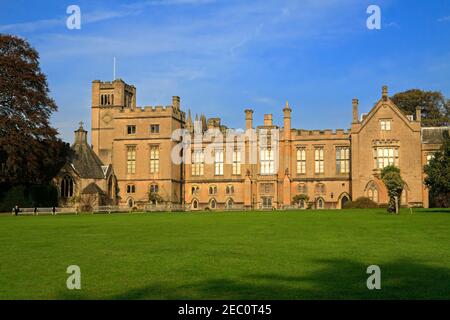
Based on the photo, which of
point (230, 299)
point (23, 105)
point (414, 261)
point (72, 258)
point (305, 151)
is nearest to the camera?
point (230, 299)

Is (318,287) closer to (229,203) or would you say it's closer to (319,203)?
(319,203)

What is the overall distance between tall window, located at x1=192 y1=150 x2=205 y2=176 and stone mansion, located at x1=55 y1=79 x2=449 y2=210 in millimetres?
116

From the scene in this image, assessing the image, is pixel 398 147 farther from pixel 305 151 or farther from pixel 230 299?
pixel 230 299

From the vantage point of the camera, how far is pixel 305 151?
228 feet

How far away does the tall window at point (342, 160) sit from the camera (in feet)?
224

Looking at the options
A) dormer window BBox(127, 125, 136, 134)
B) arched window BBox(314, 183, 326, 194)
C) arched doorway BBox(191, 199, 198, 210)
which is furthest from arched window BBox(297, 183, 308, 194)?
dormer window BBox(127, 125, 136, 134)

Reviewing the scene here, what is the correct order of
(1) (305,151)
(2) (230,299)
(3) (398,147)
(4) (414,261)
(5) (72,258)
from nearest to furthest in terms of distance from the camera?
(2) (230,299) → (4) (414,261) → (5) (72,258) → (3) (398,147) → (1) (305,151)

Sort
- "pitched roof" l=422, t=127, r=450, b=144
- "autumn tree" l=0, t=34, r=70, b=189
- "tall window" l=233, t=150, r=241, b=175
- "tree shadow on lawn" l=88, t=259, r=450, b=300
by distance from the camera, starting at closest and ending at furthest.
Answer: "tree shadow on lawn" l=88, t=259, r=450, b=300 < "autumn tree" l=0, t=34, r=70, b=189 < "pitched roof" l=422, t=127, r=450, b=144 < "tall window" l=233, t=150, r=241, b=175

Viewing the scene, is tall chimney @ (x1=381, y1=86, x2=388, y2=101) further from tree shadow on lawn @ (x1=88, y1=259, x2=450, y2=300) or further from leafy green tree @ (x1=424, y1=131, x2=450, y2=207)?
tree shadow on lawn @ (x1=88, y1=259, x2=450, y2=300)

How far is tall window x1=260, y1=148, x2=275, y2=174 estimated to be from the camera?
70.1m

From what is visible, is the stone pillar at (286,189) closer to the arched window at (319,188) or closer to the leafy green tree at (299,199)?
the leafy green tree at (299,199)

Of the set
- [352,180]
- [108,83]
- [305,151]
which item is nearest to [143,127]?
[108,83]

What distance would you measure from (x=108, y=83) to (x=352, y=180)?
1210 inches

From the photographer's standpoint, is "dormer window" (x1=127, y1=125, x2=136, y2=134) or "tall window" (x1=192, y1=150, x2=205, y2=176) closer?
"dormer window" (x1=127, y1=125, x2=136, y2=134)
